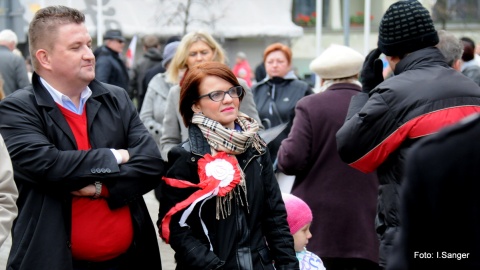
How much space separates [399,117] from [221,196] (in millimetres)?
905

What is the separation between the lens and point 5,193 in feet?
11.5

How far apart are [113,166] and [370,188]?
7.94 feet

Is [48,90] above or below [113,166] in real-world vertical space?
above

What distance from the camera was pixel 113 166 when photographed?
3.78 metres

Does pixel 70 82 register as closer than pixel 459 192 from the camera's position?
No

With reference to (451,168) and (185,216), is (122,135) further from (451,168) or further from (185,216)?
(451,168)

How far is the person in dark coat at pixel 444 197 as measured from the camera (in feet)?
5.96

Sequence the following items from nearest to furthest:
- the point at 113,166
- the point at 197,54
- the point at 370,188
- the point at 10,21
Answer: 1. the point at 113,166
2. the point at 370,188
3. the point at 197,54
4. the point at 10,21

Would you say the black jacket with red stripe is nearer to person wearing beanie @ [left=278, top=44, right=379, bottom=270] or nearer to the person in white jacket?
person wearing beanie @ [left=278, top=44, right=379, bottom=270]

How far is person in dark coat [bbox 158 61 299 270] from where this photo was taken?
393 cm

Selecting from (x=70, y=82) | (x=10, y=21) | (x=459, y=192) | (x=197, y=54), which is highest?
(x=459, y=192)

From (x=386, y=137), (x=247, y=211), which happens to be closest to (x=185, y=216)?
(x=247, y=211)

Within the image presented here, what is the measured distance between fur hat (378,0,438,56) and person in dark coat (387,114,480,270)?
2.25 metres

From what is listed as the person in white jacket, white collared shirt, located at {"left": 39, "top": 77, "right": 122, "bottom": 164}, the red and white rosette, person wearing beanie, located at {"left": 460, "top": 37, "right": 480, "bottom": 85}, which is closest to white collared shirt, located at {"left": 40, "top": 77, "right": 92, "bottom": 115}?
white collared shirt, located at {"left": 39, "top": 77, "right": 122, "bottom": 164}
